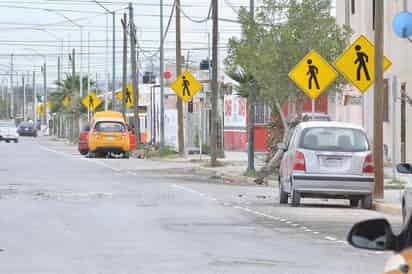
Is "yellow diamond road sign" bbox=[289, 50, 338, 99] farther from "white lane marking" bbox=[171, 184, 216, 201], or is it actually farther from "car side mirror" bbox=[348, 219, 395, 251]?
"car side mirror" bbox=[348, 219, 395, 251]

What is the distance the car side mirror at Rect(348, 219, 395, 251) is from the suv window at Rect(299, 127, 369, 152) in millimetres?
18301

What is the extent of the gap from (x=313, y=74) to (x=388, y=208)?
7.89m

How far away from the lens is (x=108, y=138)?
2167 inches

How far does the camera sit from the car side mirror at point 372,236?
5289mm

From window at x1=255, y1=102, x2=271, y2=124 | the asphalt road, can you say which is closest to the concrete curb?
the asphalt road

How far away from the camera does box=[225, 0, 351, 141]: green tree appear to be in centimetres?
3469

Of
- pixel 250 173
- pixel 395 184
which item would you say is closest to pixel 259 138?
pixel 250 173

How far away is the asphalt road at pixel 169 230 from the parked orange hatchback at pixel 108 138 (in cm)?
2253

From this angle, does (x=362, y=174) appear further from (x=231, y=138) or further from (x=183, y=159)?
(x=231, y=138)

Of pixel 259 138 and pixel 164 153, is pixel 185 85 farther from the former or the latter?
pixel 259 138

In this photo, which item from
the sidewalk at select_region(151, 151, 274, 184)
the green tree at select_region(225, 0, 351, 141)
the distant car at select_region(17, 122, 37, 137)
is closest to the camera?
the green tree at select_region(225, 0, 351, 141)

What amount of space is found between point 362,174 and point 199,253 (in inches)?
380

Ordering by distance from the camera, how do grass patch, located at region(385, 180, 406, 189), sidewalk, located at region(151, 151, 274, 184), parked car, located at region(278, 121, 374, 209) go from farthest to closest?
sidewalk, located at region(151, 151, 274, 184)
grass patch, located at region(385, 180, 406, 189)
parked car, located at region(278, 121, 374, 209)

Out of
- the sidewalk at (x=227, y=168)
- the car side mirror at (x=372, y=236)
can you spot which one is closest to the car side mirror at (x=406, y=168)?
the car side mirror at (x=372, y=236)
